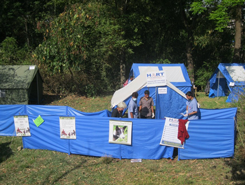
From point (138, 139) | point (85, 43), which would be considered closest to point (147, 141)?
point (138, 139)

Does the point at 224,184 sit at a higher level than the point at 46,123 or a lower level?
lower

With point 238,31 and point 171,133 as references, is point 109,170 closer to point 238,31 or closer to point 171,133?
point 171,133

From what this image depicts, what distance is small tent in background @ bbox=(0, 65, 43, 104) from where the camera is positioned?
A: 14.0 metres

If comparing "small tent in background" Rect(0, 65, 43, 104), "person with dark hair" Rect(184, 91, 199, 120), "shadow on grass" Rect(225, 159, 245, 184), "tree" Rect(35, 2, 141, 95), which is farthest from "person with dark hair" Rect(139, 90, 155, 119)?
"tree" Rect(35, 2, 141, 95)

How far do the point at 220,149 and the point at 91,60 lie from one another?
43.0 ft

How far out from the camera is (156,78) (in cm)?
916

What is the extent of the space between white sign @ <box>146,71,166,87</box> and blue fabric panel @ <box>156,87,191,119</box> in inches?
17.2

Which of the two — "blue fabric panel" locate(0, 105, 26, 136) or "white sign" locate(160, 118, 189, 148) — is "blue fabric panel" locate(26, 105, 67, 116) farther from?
"white sign" locate(160, 118, 189, 148)

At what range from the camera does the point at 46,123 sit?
774 cm

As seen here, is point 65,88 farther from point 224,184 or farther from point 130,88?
point 224,184

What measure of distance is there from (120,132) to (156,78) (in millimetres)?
3257

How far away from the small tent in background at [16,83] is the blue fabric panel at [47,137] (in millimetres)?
6653

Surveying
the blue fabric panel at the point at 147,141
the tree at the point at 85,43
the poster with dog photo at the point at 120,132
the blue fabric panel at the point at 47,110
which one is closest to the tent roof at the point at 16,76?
the tree at the point at 85,43

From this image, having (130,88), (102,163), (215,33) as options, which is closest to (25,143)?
(102,163)
